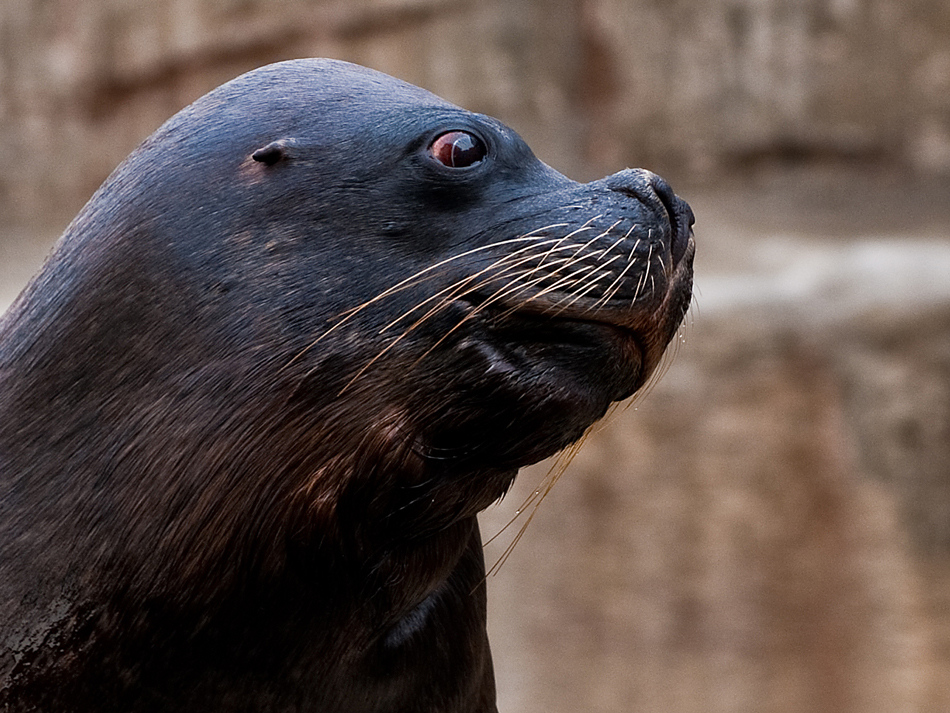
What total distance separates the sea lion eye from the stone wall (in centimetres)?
308

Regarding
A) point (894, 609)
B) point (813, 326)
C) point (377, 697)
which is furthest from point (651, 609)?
point (377, 697)

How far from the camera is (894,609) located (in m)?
4.07

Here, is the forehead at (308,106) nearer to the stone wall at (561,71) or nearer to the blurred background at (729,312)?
the blurred background at (729,312)

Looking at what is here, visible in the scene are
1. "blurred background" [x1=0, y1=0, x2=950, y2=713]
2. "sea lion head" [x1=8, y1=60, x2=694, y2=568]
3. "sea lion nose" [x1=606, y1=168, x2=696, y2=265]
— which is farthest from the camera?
"blurred background" [x1=0, y1=0, x2=950, y2=713]

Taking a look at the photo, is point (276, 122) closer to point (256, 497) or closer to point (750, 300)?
point (256, 497)

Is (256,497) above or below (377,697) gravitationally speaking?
above

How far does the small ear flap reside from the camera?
144 cm

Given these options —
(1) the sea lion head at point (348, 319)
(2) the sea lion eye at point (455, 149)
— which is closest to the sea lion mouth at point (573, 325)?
(1) the sea lion head at point (348, 319)

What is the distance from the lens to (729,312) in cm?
395

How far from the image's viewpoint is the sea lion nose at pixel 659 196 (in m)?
1.50

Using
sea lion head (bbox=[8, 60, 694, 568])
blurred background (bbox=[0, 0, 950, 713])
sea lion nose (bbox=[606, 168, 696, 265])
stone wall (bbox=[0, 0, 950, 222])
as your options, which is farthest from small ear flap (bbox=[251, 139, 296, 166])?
stone wall (bbox=[0, 0, 950, 222])

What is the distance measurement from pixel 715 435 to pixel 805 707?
0.89 metres

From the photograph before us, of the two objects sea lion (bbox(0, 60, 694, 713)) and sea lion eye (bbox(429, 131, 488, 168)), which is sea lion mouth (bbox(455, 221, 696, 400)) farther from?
sea lion eye (bbox(429, 131, 488, 168))

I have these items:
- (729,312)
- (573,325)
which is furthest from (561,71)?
(573,325)
